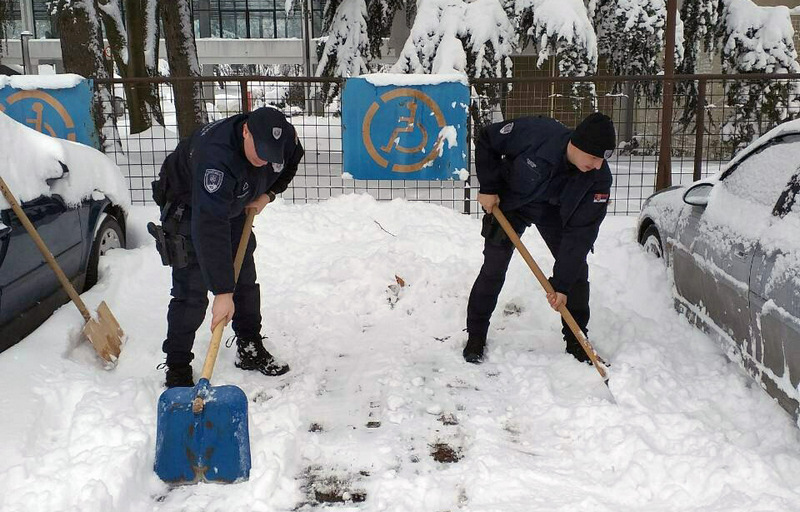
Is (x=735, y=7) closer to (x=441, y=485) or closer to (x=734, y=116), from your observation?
(x=734, y=116)

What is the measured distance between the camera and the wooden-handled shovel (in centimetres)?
366

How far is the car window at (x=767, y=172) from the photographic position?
3.43 m

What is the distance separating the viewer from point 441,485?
2912mm

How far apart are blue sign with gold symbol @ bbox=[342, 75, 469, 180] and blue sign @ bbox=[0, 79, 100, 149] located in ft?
8.93

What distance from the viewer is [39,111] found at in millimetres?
7074

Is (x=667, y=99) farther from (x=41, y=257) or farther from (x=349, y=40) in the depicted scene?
(x=41, y=257)

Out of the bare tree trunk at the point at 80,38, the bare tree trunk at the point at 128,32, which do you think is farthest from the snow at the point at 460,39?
the bare tree trunk at the point at 128,32

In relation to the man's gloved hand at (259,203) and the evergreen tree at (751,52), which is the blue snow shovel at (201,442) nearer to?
the man's gloved hand at (259,203)

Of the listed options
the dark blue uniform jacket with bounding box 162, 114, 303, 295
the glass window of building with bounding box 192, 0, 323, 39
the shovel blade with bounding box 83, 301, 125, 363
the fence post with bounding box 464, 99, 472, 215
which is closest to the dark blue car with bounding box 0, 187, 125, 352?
the shovel blade with bounding box 83, 301, 125, 363

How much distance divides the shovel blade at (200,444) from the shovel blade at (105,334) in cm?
123


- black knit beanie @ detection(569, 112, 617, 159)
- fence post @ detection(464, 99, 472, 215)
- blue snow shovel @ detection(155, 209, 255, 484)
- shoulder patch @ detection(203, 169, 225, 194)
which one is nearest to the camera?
blue snow shovel @ detection(155, 209, 255, 484)

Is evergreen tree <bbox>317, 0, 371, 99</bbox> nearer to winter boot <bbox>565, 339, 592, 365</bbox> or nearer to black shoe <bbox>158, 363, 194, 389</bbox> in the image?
winter boot <bbox>565, 339, 592, 365</bbox>

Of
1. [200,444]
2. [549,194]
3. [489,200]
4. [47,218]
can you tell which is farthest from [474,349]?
[47,218]

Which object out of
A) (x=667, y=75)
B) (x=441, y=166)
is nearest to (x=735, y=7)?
(x=667, y=75)
